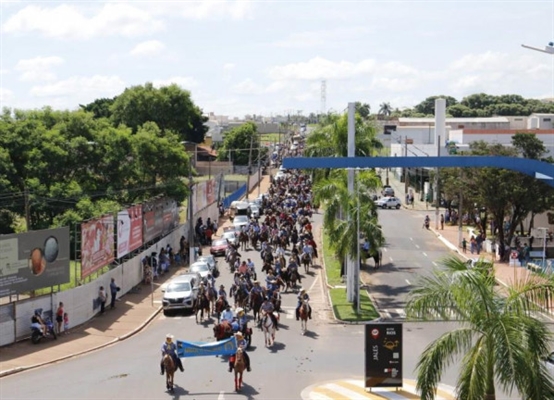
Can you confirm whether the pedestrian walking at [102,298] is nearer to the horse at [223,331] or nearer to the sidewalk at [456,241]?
the horse at [223,331]

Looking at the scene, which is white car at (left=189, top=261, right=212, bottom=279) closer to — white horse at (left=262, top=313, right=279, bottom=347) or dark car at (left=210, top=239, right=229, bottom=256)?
dark car at (left=210, top=239, right=229, bottom=256)

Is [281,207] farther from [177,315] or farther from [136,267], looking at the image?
[177,315]

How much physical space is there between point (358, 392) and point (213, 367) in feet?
15.1

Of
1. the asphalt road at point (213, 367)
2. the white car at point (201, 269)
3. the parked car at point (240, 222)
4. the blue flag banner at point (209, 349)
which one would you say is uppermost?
the parked car at point (240, 222)

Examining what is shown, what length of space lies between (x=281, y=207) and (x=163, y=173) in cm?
1076

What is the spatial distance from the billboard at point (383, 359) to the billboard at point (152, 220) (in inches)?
907

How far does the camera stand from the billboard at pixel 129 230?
3841 centimetres

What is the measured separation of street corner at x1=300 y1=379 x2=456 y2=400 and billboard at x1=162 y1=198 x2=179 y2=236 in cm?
2726

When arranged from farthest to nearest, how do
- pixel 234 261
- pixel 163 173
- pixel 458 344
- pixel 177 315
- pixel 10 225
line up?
1. pixel 163 173
2. pixel 10 225
3. pixel 234 261
4. pixel 177 315
5. pixel 458 344

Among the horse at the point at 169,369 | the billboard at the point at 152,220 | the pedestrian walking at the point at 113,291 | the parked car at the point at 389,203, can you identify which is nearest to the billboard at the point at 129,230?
the billboard at the point at 152,220

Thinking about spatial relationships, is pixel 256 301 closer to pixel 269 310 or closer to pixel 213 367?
pixel 269 310

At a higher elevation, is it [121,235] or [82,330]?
[121,235]

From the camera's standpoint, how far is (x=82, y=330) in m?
30.4

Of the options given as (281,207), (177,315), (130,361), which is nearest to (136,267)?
(177,315)
